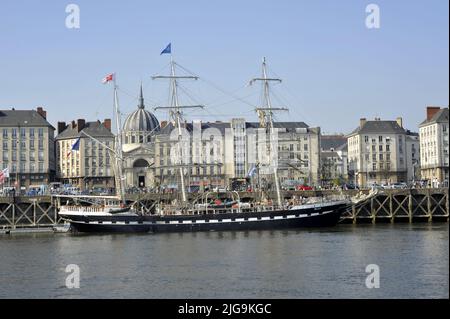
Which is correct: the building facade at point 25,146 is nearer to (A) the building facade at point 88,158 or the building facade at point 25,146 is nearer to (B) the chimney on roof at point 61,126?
(A) the building facade at point 88,158

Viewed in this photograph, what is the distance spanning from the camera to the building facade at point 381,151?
148875 mm

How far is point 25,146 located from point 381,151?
67.0 metres

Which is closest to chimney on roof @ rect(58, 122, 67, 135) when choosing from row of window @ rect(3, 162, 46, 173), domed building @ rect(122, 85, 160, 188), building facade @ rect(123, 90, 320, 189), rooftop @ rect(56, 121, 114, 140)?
rooftop @ rect(56, 121, 114, 140)

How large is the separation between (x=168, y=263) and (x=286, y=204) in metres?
38.8

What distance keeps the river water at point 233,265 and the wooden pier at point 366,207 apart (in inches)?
760

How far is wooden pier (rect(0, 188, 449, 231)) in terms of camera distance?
9500 cm

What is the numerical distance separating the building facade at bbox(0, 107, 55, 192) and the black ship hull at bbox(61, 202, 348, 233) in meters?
55.7

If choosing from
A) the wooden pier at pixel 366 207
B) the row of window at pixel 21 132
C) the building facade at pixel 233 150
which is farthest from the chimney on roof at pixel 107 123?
the wooden pier at pixel 366 207

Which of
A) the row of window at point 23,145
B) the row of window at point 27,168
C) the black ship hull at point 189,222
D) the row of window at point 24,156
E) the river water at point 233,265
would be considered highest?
the row of window at point 23,145

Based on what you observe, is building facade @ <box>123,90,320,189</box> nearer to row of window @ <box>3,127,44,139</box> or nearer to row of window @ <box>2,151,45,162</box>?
row of window @ <box>2,151,45,162</box>
